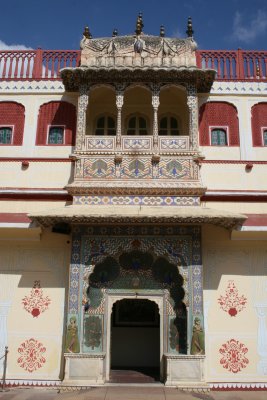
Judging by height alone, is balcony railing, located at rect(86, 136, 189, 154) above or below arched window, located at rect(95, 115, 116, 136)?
below

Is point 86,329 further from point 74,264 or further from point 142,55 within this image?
point 142,55

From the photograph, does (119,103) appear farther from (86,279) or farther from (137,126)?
(86,279)

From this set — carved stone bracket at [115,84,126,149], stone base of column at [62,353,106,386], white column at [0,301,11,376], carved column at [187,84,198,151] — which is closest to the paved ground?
stone base of column at [62,353,106,386]

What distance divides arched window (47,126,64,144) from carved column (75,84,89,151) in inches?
37.8

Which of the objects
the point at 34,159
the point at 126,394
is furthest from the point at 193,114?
the point at 126,394

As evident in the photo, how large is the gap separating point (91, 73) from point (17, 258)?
4.93 m

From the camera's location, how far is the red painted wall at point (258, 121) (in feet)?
37.4

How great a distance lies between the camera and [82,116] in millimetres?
10828

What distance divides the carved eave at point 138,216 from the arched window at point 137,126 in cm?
279

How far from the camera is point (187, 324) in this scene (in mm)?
9523

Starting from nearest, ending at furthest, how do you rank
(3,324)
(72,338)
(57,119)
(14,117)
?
(72,338) < (3,324) < (57,119) < (14,117)

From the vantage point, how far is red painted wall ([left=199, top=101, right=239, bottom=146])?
11.4 metres

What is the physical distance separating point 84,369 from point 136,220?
3.38 meters

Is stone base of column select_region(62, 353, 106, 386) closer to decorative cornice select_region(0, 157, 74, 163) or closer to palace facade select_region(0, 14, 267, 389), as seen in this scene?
palace facade select_region(0, 14, 267, 389)
